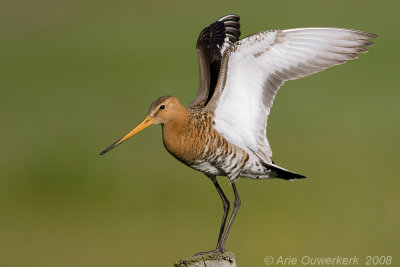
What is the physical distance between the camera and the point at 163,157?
15.5 metres

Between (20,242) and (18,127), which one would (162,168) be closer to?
(20,242)

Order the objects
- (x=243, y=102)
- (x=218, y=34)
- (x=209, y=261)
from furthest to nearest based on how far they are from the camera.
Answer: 1. (x=218, y=34)
2. (x=243, y=102)
3. (x=209, y=261)

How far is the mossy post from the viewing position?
678cm

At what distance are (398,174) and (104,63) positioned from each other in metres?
10.3

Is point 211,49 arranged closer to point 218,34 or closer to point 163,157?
point 218,34

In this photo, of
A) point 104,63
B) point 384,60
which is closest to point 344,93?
point 384,60

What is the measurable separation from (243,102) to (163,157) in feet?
24.5

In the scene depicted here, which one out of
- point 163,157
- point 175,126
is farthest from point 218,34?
point 163,157

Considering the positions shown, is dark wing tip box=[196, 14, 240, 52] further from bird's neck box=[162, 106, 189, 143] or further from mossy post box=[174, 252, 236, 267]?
mossy post box=[174, 252, 236, 267]

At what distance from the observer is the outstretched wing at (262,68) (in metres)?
7.74

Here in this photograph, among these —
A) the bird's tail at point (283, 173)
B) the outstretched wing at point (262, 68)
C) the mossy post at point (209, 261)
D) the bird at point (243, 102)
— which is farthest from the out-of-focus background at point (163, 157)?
the mossy post at point (209, 261)

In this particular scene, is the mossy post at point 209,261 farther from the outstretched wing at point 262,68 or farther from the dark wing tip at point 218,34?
the dark wing tip at point 218,34

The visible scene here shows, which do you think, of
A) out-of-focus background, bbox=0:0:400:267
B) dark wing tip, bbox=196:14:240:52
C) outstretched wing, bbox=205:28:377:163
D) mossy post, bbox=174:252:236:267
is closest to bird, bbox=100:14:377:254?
outstretched wing, bbox=205:28:377:163

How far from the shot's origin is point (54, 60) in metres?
22.9
